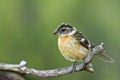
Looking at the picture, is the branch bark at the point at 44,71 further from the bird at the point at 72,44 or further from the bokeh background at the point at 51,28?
the bokeh background at the point at 51,28

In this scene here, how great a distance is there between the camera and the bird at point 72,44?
6.34m

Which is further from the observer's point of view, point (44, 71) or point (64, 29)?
point (64, 29)

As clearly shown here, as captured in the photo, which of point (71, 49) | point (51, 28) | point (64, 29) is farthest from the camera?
point (51, 28)

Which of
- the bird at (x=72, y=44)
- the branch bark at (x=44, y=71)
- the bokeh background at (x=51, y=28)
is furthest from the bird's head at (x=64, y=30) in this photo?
the bokeh background at (x=51, y=28)

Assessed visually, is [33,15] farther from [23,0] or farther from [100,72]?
[100,72]

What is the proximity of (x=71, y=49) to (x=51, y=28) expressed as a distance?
9.27 m

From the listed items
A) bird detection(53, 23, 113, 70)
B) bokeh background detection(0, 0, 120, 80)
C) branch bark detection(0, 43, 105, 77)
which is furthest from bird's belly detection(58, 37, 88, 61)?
bokeh background detection(0, 0, 120, 80)

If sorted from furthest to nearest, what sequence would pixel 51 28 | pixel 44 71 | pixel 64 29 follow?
pixel 51 28
pixel 64 29
pixel 44 71

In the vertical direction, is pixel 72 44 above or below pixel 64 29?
below

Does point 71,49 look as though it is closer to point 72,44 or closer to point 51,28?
point 72,44

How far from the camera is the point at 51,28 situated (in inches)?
620

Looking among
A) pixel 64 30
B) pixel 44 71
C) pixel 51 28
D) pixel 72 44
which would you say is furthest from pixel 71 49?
pixel 51 28

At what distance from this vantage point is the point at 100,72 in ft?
49.4

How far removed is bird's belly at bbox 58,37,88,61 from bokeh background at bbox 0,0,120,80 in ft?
25.2
